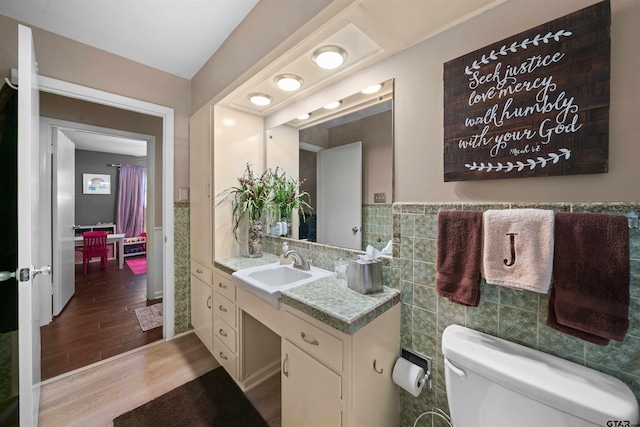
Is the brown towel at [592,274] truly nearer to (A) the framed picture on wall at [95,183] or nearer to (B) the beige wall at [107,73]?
(B) the beige wall at [107,73]

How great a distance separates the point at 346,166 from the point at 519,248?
1.04 metres

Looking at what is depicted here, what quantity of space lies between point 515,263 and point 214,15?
219 centimetres

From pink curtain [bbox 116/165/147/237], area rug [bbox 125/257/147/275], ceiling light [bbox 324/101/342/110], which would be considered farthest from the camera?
pink curtain [bbox 116/165/147/237]

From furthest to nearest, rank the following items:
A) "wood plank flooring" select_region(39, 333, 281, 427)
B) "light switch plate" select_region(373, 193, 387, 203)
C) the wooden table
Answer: the wooden table → "wood plank flooring" select_region(39, 333, 281, 427) → "light switch plate" select_region(373, 193, 387, 203)

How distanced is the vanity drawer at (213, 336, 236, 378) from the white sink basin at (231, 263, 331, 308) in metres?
0.59

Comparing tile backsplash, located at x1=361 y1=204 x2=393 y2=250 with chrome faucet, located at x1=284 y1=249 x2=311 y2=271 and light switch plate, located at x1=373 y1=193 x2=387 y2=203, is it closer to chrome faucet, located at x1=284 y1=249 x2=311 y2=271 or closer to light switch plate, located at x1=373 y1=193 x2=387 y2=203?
light switch plate, located at x1=373 y1=193 x2=387 y2=203

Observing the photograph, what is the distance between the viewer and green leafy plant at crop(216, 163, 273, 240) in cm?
195

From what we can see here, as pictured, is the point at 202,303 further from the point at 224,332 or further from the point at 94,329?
the point at 94,329

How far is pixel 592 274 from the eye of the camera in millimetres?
724

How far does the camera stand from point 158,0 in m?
1.48

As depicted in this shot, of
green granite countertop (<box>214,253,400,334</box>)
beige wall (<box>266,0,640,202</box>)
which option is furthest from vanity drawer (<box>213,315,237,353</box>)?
beige wall (<box>266,0,640,202</box>)

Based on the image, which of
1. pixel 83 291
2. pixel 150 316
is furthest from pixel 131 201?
pixel 150 316

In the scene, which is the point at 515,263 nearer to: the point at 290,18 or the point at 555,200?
the point at 555,200

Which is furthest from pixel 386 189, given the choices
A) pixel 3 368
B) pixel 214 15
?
pixel 3 368
